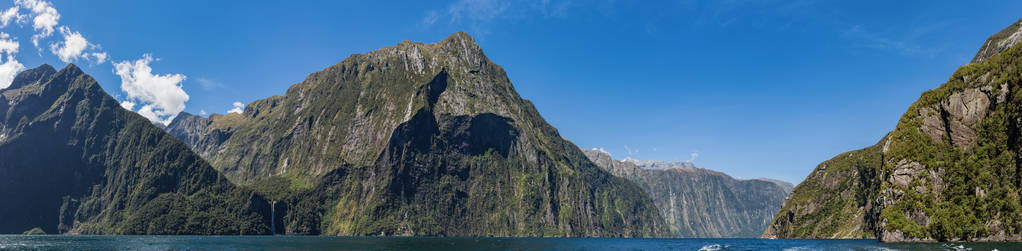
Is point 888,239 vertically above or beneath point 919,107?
beneath

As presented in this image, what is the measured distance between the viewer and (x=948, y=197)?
119 meters

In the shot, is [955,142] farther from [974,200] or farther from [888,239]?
[888,239]

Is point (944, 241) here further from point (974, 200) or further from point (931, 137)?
point (931, 137)

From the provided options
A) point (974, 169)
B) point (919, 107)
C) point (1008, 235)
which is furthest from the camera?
point (919, 107)

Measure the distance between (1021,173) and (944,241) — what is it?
18.7 m

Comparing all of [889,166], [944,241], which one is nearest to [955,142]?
[889,166]

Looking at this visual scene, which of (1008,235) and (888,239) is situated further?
(888,239)

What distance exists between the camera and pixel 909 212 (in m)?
123

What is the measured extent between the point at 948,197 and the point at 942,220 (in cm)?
527

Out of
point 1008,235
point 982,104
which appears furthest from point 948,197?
point 982,104

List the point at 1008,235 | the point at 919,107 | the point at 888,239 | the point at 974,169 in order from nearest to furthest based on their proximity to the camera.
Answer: the point at 1008,235
the point at 974,169
the point at 888,239
the point at 919,107

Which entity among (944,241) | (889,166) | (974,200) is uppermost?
(889,166)

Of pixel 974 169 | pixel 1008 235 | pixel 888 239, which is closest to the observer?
pixel 1008 235

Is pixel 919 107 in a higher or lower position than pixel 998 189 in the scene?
higher
